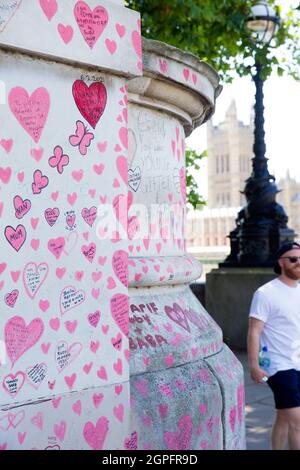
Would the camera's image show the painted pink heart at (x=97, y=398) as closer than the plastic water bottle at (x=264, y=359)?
Yes

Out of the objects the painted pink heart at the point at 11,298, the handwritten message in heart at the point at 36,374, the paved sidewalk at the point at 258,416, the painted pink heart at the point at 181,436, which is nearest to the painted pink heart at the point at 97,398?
the handwritten message in heart at the point at 36,374

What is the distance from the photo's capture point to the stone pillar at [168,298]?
249cm

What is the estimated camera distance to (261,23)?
28.8 feet

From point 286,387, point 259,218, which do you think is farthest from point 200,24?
point 286,387

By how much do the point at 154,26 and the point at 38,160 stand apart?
6880 mm

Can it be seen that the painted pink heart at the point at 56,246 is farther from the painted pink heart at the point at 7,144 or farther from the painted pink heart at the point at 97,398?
the painted pink heart at the point at 97,398

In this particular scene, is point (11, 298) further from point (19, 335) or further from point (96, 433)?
point (96, 433)

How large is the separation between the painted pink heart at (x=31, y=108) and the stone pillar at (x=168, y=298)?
557mm

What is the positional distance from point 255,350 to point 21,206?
101 inches

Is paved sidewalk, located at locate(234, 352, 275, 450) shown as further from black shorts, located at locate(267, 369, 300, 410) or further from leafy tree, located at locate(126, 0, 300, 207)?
leafy tree, located at locate(126, 0, 300, 207)

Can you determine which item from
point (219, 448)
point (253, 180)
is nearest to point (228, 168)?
point (253, 180)

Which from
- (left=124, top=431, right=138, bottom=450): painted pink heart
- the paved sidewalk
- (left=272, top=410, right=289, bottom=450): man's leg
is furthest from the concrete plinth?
(left=124, top=431, right=138, bottom=450): painted pink heart

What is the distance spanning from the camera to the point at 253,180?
1032 centimetres

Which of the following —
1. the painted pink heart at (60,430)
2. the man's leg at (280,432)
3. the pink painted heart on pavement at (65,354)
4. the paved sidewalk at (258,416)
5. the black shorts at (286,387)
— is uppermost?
the pink painted heart on pavement at (65,354)
